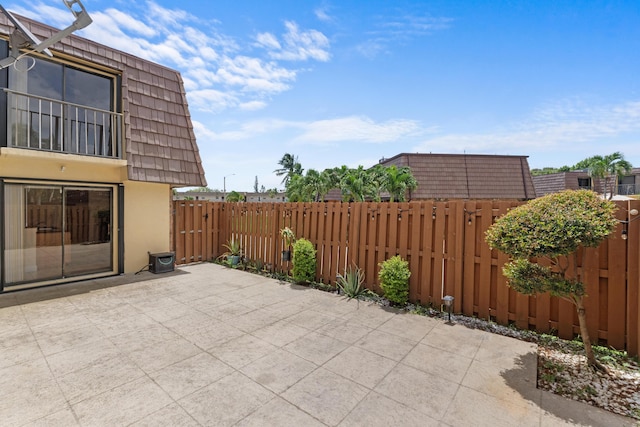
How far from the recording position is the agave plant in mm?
5777

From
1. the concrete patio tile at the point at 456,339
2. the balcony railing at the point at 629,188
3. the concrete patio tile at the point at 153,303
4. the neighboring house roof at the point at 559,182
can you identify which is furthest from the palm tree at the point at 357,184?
the balcony railing at the point at 629,188

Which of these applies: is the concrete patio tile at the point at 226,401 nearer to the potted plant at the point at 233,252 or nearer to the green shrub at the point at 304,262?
the green shrub at the point at 304,262

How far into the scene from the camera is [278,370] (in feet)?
10.1

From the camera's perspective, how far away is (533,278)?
323 centimetres

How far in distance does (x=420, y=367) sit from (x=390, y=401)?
77 centimetres


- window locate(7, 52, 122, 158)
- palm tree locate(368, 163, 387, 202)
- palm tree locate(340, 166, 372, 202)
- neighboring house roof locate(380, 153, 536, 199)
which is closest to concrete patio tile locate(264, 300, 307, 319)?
window locate(7, 52, 122, 158)

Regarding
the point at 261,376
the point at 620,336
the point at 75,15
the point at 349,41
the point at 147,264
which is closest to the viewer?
the point at 261,376

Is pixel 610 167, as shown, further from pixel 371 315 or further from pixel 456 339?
pixel 371 315

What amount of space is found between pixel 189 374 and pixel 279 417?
4.11ft

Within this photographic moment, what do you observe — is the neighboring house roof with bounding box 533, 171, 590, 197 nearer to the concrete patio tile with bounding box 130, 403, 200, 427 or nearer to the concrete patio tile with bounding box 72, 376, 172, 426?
the concrete patio tile with bounding box 130, 403, 200, 427

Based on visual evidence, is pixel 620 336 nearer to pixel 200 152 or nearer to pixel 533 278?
pixel 533 278

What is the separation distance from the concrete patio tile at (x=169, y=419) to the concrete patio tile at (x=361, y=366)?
1.44 m

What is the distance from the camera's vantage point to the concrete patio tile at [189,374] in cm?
273

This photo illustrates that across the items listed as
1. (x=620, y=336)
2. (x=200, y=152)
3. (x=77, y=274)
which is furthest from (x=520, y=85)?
(x=77, y=274)
